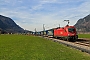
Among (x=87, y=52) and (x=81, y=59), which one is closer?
(x=81, y=59)

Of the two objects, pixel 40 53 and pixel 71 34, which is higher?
pixel 71 34

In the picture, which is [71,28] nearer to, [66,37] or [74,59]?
[66,37]

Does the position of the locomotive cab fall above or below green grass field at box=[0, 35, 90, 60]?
above

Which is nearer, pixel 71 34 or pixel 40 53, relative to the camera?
pixel 40 53

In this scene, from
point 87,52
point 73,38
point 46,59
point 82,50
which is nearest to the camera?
point 46,59

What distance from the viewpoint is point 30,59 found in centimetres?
1622

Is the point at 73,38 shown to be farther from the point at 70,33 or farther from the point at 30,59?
the point at 30,59

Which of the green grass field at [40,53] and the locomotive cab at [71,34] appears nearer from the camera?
the green grass field at [40,53]

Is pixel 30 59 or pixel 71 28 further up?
pixel 71 28

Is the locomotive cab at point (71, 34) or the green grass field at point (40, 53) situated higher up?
the locomotive cab at point (71, 34)

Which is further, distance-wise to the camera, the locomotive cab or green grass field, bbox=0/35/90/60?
the locomotive cab

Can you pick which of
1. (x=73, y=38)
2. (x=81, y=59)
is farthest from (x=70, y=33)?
(x=81, y=59)

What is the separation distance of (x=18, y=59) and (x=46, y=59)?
7.61 feet

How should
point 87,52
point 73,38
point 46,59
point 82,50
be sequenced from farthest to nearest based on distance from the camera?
point 73,38 → point 82,50 → point 87,52 → point 46,59
